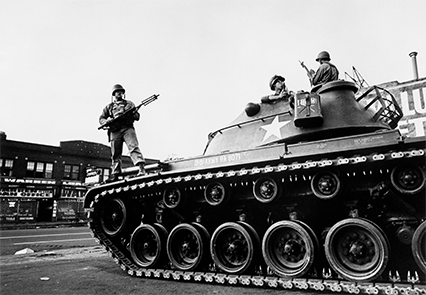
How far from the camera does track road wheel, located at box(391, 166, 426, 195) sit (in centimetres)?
539

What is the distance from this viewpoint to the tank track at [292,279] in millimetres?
5215

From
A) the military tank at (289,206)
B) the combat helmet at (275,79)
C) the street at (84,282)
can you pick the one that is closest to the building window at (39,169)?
the street at (84,282)

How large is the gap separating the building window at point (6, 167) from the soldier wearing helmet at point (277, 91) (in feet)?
96.2

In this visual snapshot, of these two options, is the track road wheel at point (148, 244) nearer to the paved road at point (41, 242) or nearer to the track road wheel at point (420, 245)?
the track road wheel at point (420, 245)

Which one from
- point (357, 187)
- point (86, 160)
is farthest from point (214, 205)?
point (86, 160)

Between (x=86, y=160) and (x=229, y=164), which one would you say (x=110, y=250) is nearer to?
(x=229, y=164)

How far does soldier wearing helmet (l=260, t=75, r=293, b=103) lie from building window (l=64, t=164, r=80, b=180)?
31.1 m

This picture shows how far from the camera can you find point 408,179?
5.46 m

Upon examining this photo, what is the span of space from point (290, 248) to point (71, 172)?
33.1 metres

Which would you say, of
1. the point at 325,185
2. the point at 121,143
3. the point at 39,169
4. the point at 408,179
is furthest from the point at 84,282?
the point at 39,169

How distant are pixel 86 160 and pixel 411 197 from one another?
115ft

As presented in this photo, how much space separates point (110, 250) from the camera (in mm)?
7922

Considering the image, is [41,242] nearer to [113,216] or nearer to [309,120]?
[113,216]

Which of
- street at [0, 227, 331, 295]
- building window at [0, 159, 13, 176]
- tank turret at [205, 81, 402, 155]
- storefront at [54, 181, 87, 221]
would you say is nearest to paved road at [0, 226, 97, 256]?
street at [0, 227, 331, 295]
